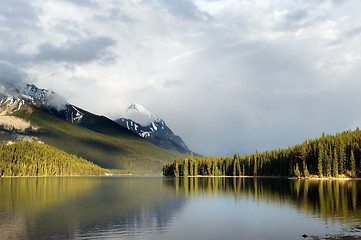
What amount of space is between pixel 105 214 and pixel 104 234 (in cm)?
1975

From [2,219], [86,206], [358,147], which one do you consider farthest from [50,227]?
[358,147]

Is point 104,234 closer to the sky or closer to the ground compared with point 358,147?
closer to the ground

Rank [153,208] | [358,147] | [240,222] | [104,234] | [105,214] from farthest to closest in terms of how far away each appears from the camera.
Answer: [358,147] < [153,208] < [105,214] < [240,222] < [104,234]

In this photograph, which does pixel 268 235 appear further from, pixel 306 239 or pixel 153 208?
pixel 153 208

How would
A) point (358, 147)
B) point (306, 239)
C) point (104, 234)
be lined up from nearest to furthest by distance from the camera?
point (306, 239)
point (104, 234)
point (358, 147)

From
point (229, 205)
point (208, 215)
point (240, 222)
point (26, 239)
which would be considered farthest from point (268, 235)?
point (229, 205)

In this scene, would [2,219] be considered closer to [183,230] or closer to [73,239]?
[73,239]

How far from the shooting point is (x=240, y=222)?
6166cm

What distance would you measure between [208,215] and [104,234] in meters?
25.5

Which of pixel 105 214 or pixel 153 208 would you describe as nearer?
pixel 105 214

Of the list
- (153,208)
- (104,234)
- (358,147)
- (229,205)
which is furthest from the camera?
(358,147)

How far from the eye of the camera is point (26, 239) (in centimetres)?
4659

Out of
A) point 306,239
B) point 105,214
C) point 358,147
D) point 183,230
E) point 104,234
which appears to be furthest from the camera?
point 358,147

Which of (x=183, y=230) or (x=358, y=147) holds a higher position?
(x=358, y=147)
